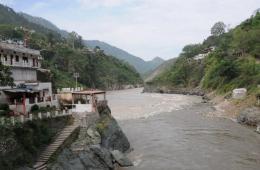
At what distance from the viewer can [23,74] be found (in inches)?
1474

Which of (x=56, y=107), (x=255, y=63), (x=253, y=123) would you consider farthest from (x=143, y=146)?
(x=255, y=63)

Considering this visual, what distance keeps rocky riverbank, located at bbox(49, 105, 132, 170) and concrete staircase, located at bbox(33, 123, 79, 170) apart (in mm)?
535

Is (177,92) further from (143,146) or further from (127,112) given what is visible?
(143,146)

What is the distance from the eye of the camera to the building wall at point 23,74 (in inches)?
1410

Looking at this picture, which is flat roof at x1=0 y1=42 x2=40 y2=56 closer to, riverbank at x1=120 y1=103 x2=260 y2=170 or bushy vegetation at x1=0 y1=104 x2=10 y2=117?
bushy vegetation at x1=0 y1=104 x2=10 y2=117

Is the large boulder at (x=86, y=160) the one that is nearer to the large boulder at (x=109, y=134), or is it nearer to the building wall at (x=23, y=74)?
the large boulder at (x=109, y=134)

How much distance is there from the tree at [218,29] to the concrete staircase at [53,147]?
173443mm

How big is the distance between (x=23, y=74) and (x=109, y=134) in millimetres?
10360

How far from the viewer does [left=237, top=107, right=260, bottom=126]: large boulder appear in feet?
171

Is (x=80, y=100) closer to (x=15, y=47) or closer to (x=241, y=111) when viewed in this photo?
(x=15, y=47)

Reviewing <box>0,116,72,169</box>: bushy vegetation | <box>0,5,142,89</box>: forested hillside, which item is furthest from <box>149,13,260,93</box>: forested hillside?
<box>0,116,72,169</box>: bushy vegetation

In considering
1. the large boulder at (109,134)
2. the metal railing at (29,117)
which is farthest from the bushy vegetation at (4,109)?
the large boulder at (109,134)

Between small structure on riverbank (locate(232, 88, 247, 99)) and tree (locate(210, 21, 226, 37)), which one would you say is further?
tree (locate(210, 21, 226, 37))

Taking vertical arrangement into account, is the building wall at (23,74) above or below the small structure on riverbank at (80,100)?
above
